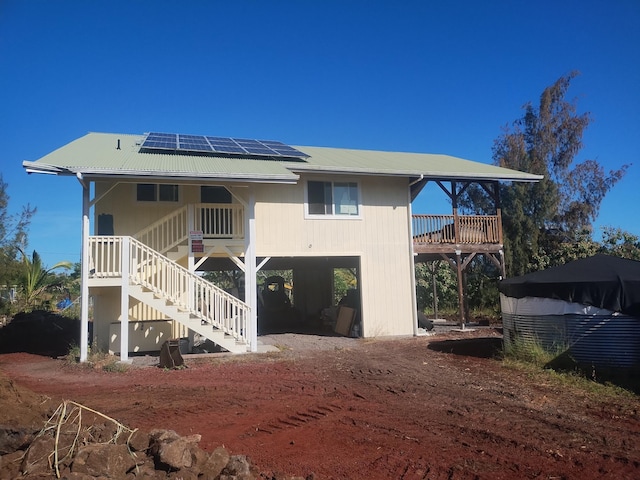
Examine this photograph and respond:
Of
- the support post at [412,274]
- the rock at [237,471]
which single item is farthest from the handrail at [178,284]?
the rock at [237,471]

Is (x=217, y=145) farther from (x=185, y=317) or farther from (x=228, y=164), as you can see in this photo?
(x=185, y=317)

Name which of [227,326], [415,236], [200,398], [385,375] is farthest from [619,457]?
[415,236]

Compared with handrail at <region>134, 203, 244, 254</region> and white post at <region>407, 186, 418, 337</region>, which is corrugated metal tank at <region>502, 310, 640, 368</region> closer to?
white post at <region>407, 186, 418, 337</region>

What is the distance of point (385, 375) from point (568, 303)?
13.6ft

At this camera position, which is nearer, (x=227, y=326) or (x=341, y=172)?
(x=227, y=326)

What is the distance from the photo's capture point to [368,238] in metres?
15.9

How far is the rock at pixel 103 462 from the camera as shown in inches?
155

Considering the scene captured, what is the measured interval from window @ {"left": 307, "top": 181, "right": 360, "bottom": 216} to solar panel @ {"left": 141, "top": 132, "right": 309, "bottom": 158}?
1.26m

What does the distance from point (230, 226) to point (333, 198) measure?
3619 mm

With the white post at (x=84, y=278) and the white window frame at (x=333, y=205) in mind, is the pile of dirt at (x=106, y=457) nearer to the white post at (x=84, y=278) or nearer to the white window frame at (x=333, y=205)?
the white post at (x=84, y=278)

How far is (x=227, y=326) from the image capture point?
12523mm

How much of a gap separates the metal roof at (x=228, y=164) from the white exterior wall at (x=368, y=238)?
2.65 ft

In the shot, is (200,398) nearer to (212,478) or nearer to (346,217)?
(212,478)

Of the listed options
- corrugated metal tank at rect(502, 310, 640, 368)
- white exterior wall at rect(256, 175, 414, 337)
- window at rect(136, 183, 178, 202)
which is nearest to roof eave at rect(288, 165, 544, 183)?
white exterior wall at rect(256, 175, 414, 337)
